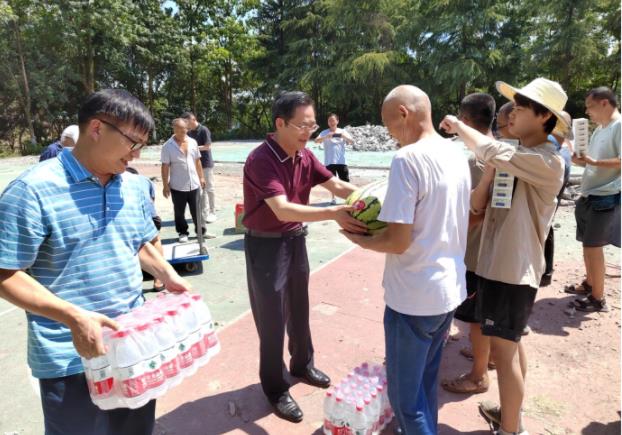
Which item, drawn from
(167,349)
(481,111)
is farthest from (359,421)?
(481,111)

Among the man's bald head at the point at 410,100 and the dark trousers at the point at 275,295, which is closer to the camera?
the man's bald head at the point at 410,100

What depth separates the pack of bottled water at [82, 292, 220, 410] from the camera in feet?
5.76

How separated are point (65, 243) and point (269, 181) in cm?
133

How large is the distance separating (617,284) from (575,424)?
3.31m

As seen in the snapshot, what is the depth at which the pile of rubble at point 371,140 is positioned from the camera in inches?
964

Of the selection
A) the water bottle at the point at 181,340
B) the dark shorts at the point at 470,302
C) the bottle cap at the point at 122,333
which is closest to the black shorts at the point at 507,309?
the dark shorts at the point at 470,302

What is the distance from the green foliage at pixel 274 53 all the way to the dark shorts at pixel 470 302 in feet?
96.3

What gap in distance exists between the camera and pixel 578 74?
28172 millimetres

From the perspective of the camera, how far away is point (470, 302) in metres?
3.34

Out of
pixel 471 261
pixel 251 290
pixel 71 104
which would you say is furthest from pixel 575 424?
pixel 71 104

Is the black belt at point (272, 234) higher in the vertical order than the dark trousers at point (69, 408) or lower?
higher

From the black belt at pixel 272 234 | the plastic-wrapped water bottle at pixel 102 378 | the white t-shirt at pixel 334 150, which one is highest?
the white t-shirt at pixel 334 150

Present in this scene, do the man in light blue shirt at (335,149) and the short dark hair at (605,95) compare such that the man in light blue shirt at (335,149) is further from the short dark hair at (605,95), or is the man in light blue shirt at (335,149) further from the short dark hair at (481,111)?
the short dark hair at (481,111)

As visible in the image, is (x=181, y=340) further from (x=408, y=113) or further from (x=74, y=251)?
(x=408, y=113)
